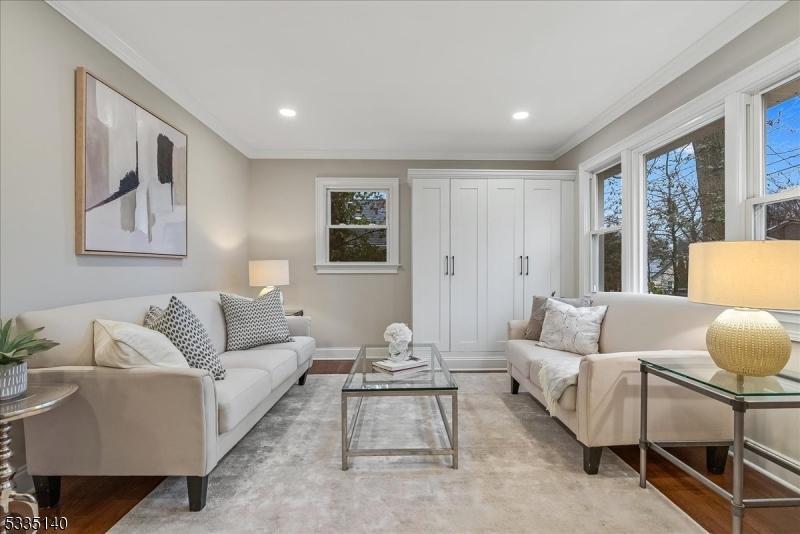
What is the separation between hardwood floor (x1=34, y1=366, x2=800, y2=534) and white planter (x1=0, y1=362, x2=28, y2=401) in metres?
0.65

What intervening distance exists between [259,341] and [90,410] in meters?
1.45

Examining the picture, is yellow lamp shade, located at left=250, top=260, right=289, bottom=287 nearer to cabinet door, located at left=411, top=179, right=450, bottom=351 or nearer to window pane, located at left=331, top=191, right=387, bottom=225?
window pane, located at left=331, top=191, right=387, bottom=225

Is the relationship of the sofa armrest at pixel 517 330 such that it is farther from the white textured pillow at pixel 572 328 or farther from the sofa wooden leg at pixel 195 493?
the sofa wooden leg at pixel 195 493

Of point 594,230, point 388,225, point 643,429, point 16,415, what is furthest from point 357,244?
point 16,415

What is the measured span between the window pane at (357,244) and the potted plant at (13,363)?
339cm

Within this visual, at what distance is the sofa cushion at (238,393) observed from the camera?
188 cm

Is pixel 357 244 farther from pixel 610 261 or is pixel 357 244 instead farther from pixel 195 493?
pixel 195 493

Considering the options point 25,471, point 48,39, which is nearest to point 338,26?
point 48,39

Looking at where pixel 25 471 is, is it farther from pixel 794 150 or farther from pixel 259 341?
pixel 794 150

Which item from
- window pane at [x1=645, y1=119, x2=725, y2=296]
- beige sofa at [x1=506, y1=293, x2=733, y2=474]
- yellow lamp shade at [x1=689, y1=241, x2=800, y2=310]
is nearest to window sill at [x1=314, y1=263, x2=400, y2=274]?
window pane at [x1=645, y1=119, x2=725, y2=296]

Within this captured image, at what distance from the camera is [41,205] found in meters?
1.97

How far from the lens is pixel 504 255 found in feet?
14.0

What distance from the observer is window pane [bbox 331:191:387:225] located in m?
4.81

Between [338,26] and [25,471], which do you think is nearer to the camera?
[25,471]
